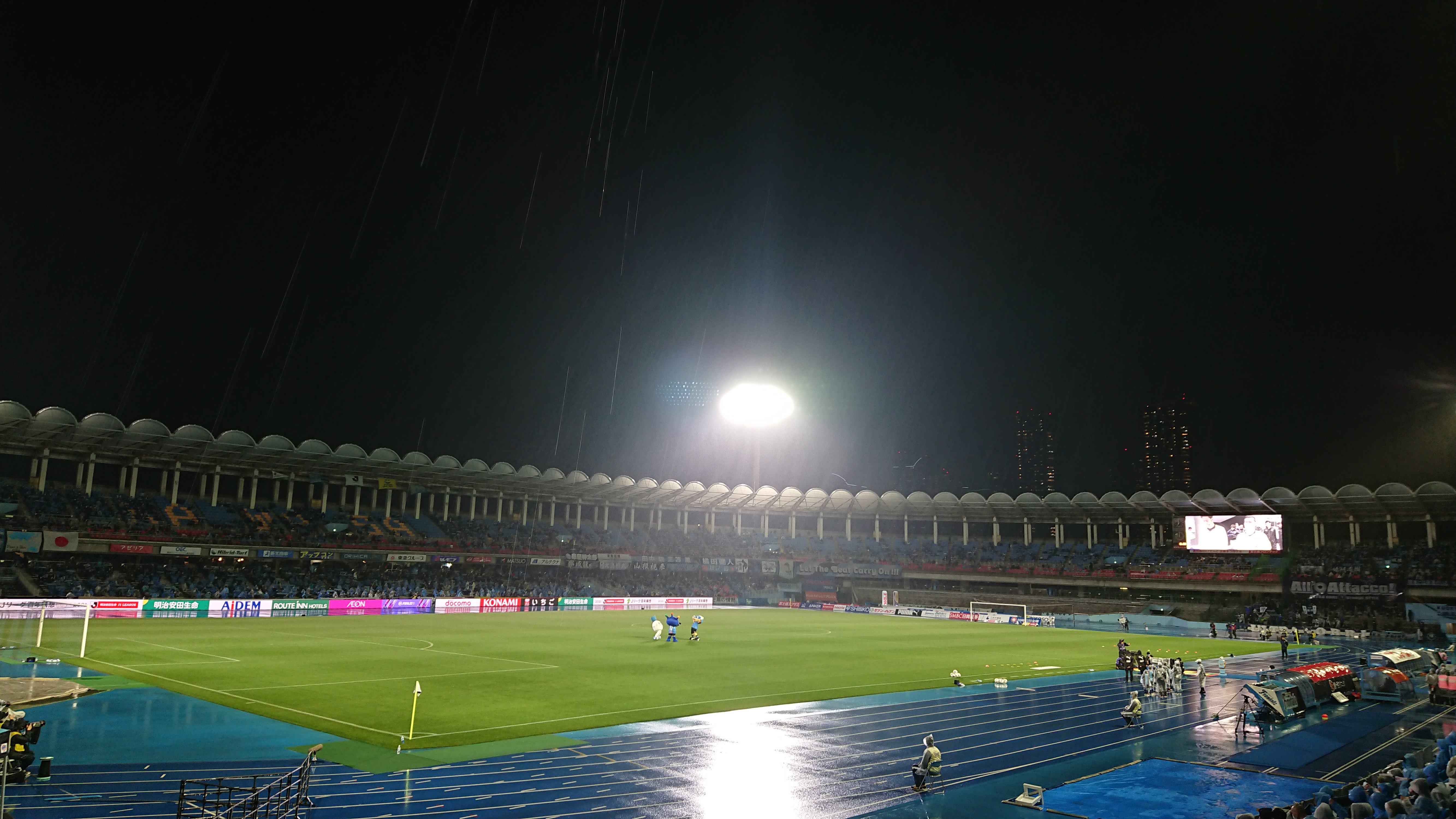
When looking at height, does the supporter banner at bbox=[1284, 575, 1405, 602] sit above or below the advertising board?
above

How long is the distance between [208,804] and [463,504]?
78.7 meters

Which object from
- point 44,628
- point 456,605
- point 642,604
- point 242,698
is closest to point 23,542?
point 44,628

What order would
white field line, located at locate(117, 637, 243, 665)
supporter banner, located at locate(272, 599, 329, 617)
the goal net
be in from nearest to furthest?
the goal net
white field line, located at locate(117, 637, 243, 665)
supporter banner, located at locate(272, 599, 329, 617)

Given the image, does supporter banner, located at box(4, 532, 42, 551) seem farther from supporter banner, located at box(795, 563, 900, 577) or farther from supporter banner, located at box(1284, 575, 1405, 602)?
supporter banner, located at box(1284, 575, 1405, 602)

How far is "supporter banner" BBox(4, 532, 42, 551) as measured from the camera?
47.4 metres

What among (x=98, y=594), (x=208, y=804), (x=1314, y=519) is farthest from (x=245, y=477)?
(x=1314, y=519)

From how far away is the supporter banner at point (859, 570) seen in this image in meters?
89.9

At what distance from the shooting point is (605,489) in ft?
273

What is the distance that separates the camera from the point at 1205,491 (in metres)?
75.4

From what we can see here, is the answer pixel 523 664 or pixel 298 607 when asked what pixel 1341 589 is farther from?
pixel 298 607

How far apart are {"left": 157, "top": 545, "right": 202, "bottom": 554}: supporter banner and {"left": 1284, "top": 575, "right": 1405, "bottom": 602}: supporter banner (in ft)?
271

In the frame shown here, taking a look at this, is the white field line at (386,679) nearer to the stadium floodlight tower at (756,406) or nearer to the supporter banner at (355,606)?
the supporter banner at (355,606)

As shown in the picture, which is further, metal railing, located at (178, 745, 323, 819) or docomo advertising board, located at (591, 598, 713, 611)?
docomo advertising board, located at (591, 598, 713, 611)

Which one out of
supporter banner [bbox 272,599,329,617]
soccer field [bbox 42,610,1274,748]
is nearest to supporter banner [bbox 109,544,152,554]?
supporter banner [bbox 272,599,329,617]
